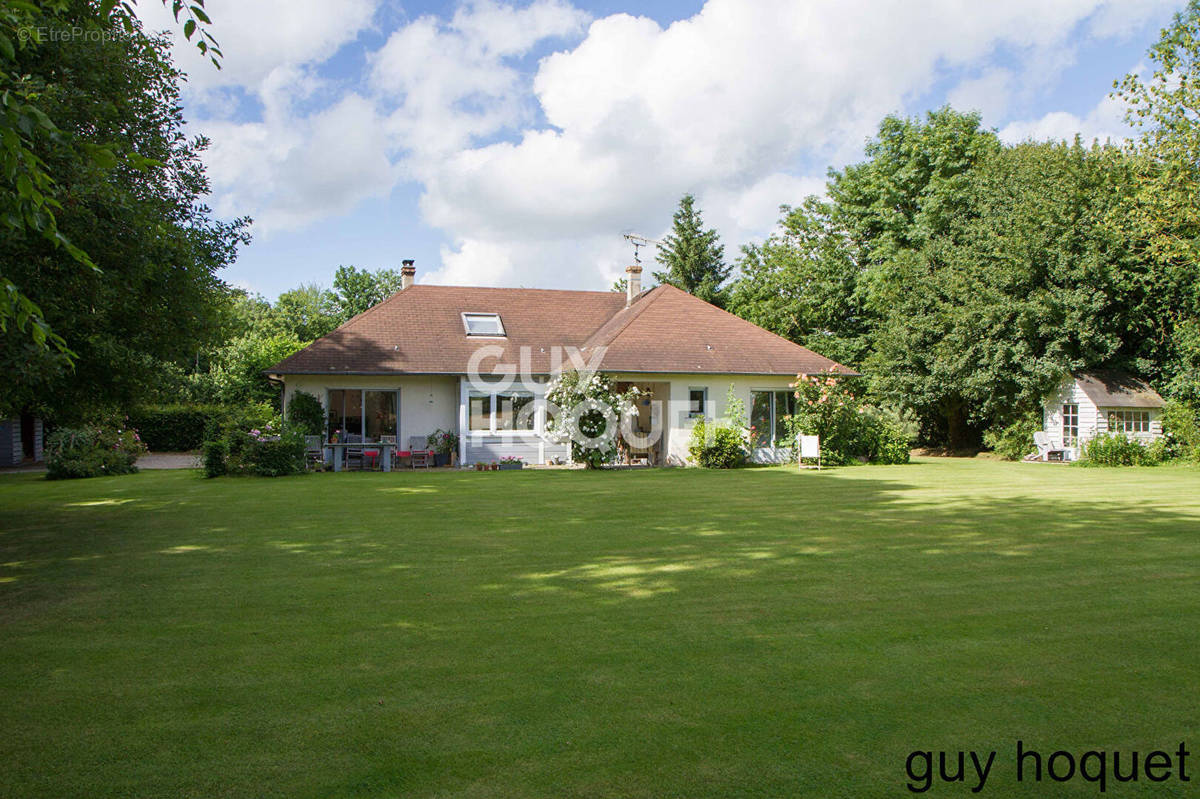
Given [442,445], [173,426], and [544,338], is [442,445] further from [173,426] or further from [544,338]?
[173,426]

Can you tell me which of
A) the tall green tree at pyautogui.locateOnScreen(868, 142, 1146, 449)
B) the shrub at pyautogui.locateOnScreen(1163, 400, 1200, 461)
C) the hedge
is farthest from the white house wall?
the hedge

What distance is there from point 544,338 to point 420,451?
5.78 metres

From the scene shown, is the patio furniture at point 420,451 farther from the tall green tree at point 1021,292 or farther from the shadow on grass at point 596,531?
the tall green tree at point 1021,292

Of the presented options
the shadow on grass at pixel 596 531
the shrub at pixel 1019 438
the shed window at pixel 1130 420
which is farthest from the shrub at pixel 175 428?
the shed window at pixel 1130 420

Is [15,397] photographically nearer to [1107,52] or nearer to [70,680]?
[70,680]

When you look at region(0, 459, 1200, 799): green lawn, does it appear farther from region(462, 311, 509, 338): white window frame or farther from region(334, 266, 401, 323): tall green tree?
region(334, 266, 401, 323): tall green tree

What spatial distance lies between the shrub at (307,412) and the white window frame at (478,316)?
212 inches

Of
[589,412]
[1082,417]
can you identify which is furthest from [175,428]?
[1082,417]

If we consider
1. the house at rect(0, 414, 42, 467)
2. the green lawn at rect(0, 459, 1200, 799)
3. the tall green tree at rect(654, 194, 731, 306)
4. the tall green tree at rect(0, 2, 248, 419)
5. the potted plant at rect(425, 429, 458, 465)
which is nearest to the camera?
the green lawn at rect(0, 459, 1200, 799)

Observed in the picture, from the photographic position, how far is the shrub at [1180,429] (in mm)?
24000

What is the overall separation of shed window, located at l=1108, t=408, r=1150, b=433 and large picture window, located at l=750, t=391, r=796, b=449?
11005 mm

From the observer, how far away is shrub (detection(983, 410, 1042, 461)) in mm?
26906

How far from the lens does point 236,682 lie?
4590mm

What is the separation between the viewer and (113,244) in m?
8.94
